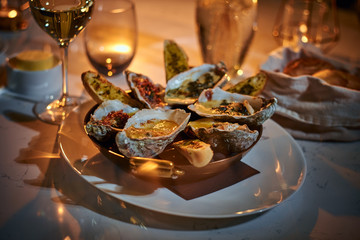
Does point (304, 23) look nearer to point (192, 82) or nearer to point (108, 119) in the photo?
point (192, 82)

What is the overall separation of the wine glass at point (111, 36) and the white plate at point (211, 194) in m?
0.38

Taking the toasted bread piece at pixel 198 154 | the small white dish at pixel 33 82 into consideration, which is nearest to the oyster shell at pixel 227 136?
the toasted bread piece at pixel 198 154

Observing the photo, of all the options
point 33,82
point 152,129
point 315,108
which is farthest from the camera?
point 33,82

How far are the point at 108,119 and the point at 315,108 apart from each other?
0.53 m

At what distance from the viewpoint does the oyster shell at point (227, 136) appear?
71 cm

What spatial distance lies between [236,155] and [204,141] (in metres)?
0.06

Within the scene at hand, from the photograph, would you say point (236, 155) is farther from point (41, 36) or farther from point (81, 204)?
point (41, 36)

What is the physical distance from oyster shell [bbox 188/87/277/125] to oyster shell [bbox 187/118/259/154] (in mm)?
35

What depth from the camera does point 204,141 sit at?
0.74m

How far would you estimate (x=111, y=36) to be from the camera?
120cm

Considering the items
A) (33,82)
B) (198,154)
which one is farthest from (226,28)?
(198,154)

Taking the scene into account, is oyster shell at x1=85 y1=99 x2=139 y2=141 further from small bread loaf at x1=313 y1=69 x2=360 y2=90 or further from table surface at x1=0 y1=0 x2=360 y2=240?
small bread loaf at x1=313 y1=69 x2=360 y2=90

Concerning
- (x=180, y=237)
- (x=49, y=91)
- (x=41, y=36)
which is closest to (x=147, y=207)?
(x=180, y=237)

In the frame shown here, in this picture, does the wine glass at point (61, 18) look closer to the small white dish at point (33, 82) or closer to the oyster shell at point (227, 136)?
the small white dish at point (33, 82)
